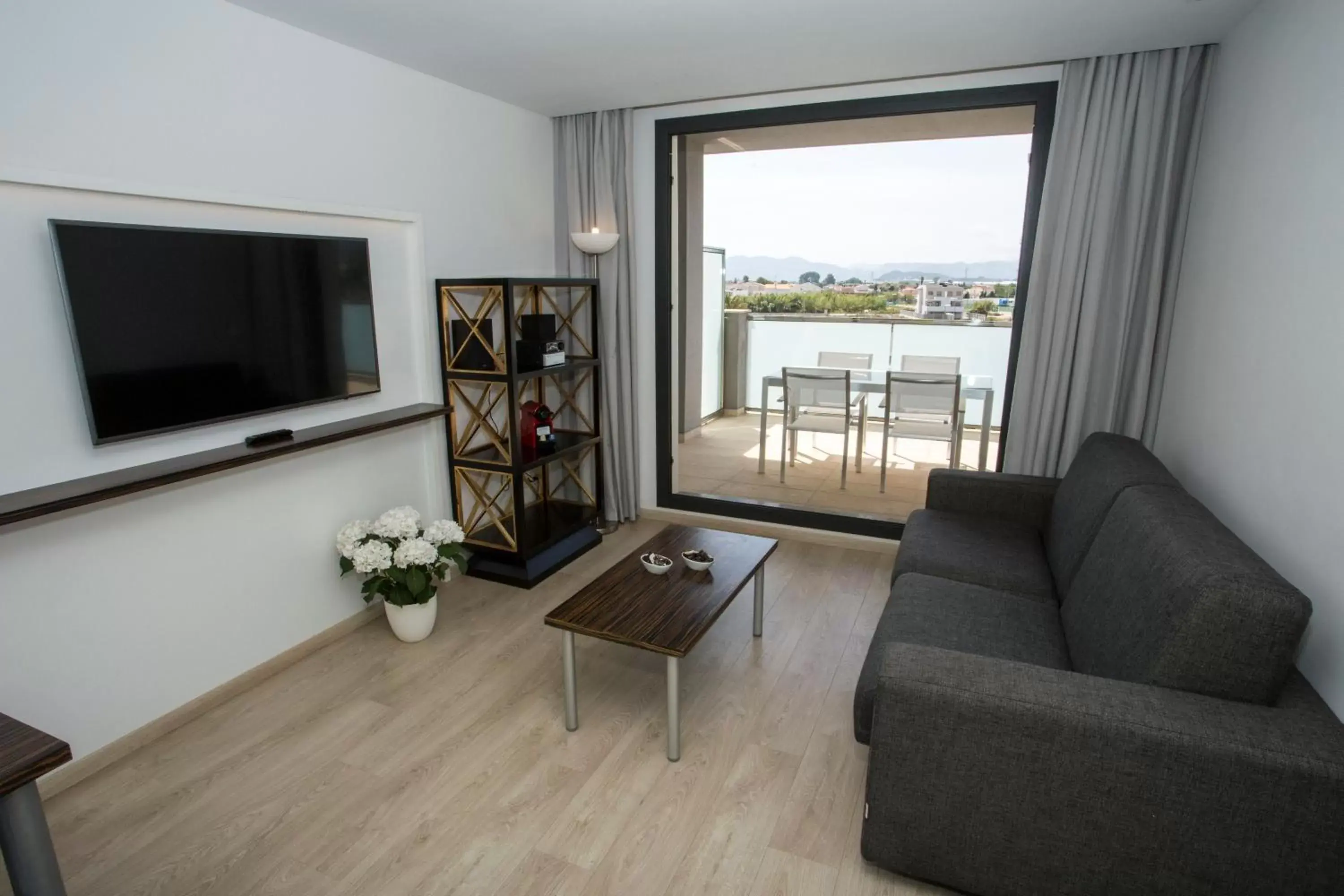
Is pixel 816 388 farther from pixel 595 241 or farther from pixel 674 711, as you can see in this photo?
pixel 674 711

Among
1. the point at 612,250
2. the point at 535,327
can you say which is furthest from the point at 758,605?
the point at 612,250

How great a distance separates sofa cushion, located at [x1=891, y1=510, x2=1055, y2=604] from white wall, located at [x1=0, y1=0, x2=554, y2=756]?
88.5 inches

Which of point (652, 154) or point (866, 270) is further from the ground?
point (652, 154)

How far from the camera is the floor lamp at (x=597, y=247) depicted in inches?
152

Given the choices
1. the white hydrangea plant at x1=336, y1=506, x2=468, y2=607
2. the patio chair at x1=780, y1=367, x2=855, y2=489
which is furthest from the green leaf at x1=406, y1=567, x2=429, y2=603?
the patio chair at x1=780, y1=367, x2=855, y2=489

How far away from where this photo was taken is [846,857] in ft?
6.07

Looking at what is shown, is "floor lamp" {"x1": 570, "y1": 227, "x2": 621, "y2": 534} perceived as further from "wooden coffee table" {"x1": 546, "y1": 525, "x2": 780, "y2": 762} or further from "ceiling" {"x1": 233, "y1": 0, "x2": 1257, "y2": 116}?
"wooden coffee table" {"x1": 546, "y1": 525, "x2": 780, "y2": 762}

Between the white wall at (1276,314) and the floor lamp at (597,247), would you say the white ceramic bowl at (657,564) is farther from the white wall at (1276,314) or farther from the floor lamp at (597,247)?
the white wall at (1276,314)

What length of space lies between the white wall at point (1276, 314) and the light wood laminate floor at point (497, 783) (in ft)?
4.17

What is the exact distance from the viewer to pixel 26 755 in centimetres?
123

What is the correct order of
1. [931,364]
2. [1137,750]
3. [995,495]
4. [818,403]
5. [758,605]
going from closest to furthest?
[1137,750]
[758,605]
[995,495]
[818,403]
[931,364]

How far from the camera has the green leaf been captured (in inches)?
111

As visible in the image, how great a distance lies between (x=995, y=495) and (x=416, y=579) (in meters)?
2.47

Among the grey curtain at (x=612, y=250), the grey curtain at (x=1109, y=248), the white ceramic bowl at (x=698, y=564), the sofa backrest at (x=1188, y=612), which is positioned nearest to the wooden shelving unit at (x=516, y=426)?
the grey curtain at (x=612, y=250)
